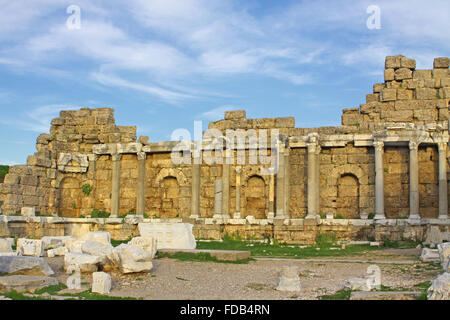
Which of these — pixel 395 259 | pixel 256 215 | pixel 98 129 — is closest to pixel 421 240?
pixel 395 259

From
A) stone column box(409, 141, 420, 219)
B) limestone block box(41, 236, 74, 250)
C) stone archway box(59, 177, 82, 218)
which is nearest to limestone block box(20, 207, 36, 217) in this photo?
stone archway box(59, 177, 82, 218)

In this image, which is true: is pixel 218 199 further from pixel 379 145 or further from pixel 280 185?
pixel 379 145

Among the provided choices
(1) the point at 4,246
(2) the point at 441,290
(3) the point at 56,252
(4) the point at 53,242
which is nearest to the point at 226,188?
(4) the point at 53,242

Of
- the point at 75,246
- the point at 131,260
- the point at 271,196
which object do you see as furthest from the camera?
the point at 271,196

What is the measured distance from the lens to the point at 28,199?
24.1 metres

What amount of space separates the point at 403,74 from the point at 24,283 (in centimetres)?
1831

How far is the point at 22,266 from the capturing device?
36.9 feet

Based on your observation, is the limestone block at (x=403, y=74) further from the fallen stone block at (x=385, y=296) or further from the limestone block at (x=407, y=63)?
the fallen stone block at (x=385, y=296)

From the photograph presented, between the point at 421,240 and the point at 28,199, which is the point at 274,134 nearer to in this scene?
the point at 421,240

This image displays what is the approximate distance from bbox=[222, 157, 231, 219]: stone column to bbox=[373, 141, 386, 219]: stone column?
21.0 ft

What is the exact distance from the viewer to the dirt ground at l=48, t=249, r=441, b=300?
33.1ft

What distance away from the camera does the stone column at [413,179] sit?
70.3 feet

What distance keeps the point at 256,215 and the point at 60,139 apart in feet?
34.5

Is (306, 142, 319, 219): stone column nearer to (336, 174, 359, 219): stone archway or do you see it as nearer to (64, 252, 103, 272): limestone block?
(336, 174, 359, 219): stone archway
